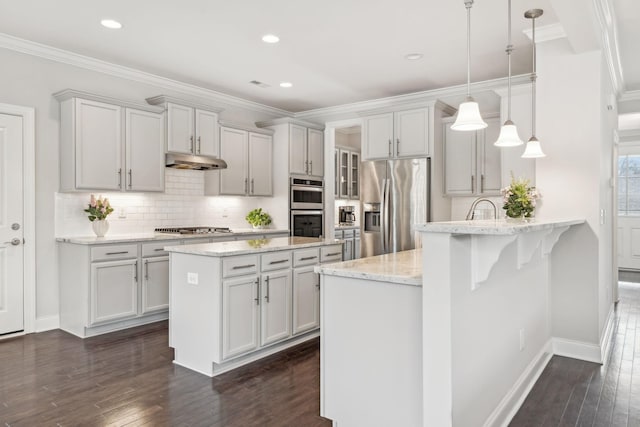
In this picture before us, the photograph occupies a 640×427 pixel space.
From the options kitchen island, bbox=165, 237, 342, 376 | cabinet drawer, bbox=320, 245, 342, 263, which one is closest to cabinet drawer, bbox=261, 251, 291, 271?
kitchen island, bbox=165, 237, 342, 376

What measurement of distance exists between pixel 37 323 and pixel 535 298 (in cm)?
446

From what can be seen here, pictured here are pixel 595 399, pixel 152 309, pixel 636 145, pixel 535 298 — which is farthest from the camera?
pixel 636 145

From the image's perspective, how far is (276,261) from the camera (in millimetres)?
3486

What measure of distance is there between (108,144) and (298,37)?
2.21 m

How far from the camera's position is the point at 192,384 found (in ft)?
9.57

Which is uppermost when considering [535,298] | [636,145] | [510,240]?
[636,145]

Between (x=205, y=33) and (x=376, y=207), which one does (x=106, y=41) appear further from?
(x=376, y=207)

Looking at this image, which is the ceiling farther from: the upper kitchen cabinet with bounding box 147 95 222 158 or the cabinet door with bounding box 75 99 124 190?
the cabinet door with bounding box 75 99 124 190

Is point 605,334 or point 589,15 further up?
point 589,15

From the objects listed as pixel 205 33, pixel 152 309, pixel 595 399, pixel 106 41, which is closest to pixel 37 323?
pixel 152 309

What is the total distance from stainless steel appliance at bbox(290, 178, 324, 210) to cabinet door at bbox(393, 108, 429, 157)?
1.58 metres

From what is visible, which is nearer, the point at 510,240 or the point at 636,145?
the point at 510,240

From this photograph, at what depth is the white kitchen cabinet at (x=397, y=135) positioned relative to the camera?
5.29m

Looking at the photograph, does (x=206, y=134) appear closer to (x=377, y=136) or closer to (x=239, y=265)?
(x=377, y=136)
